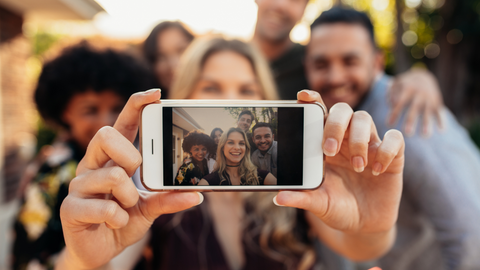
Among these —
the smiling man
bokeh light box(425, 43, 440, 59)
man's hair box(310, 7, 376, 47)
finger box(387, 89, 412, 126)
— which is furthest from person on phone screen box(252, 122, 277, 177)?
bokeh light box(425, 43, 440, 59)

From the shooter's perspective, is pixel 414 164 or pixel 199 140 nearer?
pixel 199 140

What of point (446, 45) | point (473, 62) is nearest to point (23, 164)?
point (446, 45)

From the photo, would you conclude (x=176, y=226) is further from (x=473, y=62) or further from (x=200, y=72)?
(x=473, y=62)

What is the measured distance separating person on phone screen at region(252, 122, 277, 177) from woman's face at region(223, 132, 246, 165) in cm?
4

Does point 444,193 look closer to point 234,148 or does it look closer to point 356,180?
point 356,180

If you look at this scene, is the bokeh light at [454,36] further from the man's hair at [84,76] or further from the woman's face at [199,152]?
the woman's face at [199,152]

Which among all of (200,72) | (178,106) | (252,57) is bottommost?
(178,106)

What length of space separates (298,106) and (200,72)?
0.99m

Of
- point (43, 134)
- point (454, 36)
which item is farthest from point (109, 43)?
point (454, 36)

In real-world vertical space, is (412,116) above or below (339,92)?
below

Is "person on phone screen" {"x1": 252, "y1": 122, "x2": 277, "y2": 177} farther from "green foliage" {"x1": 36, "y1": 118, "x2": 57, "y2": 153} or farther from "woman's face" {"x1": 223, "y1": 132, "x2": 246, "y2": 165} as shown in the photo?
"green foliage" {"x1": 36, "y1": 118, "x2": 57, "y2": 153}

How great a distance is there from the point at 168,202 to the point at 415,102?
1591 millimetres

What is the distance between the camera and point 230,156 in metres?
0.84

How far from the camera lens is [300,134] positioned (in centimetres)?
86
